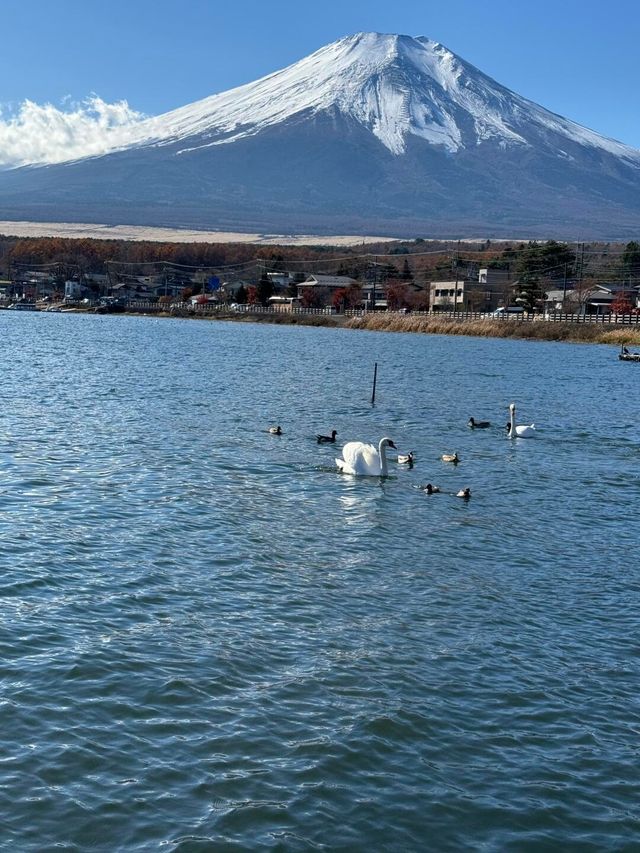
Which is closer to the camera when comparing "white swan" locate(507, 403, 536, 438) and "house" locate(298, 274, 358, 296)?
"white swan" locate(507, 403, 536, 438)

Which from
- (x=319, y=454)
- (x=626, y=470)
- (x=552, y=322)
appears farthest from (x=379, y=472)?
(x=552, y=322)

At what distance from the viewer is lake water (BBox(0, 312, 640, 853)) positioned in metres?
6.61

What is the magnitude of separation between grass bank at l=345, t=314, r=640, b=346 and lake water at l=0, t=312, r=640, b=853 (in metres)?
58.4

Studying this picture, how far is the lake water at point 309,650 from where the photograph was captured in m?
6.61

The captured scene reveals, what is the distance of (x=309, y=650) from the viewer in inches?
359

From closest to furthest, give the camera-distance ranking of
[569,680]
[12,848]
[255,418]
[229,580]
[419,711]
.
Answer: [12,848] < [419,711] < [569,680] < [229,580] < [255,418]

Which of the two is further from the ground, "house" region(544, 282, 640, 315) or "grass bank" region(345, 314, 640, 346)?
"house" region(544, 282, 640, 315)

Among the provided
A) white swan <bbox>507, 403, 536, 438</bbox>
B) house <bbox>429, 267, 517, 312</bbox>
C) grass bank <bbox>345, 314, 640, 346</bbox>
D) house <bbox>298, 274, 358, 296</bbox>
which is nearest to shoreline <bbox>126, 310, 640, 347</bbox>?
grass bank <bbox>345, 314, 640, 346</bbox>

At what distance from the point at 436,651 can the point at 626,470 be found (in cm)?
1186

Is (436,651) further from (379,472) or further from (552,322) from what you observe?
(552,322)

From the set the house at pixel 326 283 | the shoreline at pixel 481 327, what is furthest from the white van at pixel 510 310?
the house at pixel 326 283

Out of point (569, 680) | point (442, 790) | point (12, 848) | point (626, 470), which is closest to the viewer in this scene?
point (12, 848)

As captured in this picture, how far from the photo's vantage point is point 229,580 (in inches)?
438

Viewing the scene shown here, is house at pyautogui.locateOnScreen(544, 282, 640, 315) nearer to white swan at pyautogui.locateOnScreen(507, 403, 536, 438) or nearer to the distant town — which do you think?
the distant town
